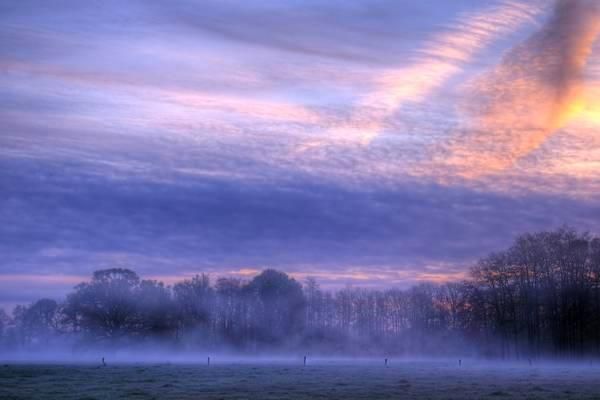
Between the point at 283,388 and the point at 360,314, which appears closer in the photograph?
the point at 283,388

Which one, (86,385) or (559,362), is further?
(559,362)

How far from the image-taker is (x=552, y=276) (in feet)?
370

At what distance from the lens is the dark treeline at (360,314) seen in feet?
359

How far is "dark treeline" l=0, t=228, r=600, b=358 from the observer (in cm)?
10950

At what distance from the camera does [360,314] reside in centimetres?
17725

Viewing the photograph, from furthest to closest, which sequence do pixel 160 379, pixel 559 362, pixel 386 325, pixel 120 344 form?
1. pixel 386 325
2. pixel 120 344
3. pixel 559 362
4. pixel 160 379

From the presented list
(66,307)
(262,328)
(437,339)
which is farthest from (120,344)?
(437,339)

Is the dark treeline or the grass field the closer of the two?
the grass field

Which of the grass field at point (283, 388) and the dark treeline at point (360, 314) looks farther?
the dark treeline at point (360, 314)

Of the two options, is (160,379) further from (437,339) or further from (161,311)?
(437,339)

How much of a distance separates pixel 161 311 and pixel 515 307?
226ft

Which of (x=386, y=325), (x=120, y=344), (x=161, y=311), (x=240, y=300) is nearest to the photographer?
(x=120, y=344)

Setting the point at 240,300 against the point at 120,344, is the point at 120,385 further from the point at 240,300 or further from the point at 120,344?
the point at 240,300

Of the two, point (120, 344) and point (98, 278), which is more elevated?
point (98, 278)
